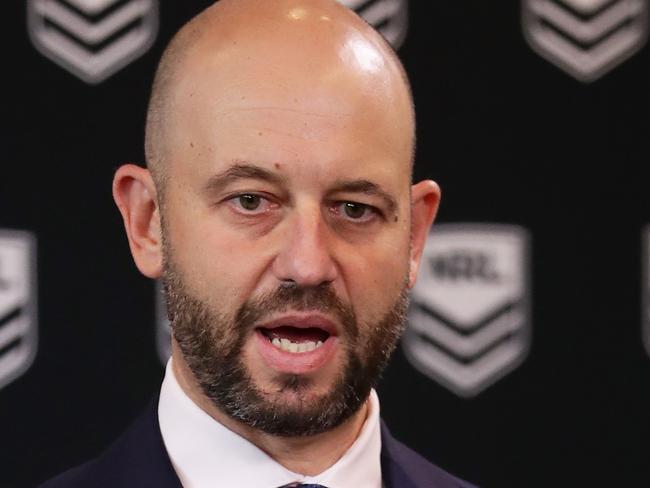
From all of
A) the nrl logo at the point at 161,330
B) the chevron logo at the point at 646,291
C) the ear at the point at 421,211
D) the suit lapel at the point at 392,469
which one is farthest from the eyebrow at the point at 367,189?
the chevron logo at the point at 646,291

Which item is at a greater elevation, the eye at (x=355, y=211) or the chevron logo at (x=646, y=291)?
the eye at (x=355, y=211)

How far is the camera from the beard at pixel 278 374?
97cm

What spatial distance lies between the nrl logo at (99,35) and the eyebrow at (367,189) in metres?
0.57

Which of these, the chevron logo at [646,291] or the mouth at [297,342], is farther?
the chevron logo at [646,291]

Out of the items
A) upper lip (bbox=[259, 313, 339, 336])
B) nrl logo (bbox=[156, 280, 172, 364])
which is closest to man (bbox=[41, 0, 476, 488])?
upper lip (bbox=[259, 313, 339, 336])

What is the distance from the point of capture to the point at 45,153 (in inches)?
58.7

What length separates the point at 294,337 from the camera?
976mm

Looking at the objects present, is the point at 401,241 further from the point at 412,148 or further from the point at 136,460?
the point at 136,460

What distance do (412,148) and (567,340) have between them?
1.87 feet

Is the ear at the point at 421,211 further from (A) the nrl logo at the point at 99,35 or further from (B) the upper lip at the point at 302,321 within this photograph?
(A) the nrl logo at the point at 99,35

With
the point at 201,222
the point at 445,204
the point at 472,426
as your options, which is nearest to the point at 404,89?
the point at 201,222

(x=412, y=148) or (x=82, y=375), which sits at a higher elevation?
(x=412, y=148)

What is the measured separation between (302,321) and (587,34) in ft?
2.56

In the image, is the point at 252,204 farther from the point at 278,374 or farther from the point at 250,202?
the point at 278,374
